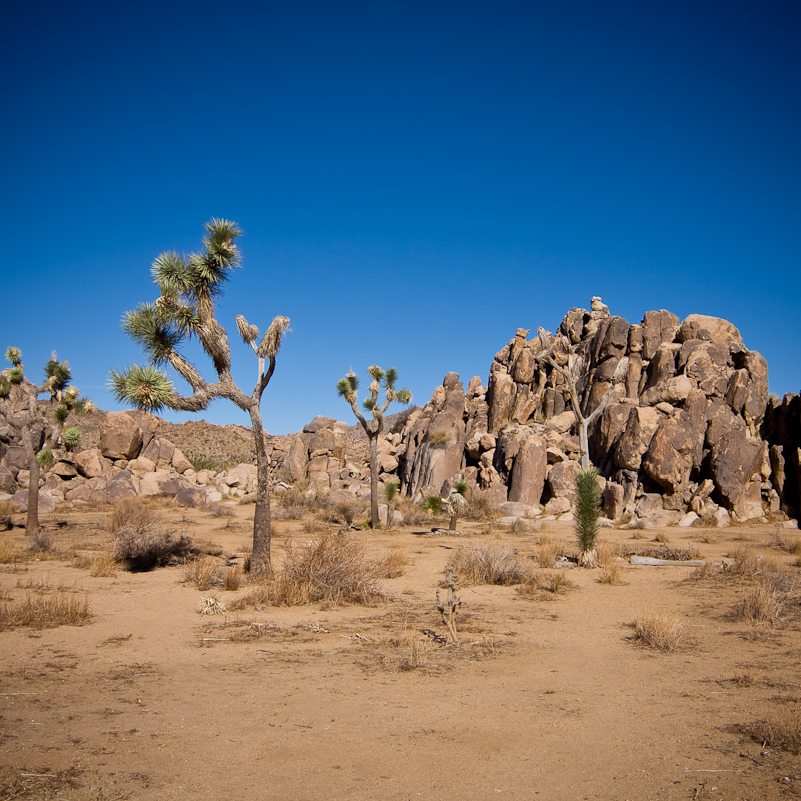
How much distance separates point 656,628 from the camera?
281 inches

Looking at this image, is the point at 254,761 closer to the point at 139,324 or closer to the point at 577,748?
the point at 577,748

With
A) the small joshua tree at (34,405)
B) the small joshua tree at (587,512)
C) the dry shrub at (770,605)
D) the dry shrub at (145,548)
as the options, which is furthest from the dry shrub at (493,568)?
the small joshua tree at (34,405)

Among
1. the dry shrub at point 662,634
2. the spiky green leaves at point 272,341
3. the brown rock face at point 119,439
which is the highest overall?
the spiky green leaves at point 272,341

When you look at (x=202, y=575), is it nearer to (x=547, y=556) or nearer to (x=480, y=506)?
(x=547, y=556)

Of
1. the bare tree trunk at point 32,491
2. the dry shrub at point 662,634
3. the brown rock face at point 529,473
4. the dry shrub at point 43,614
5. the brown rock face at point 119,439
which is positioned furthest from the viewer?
the brown rock face at point 119,439

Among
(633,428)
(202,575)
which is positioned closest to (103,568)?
(202,575)

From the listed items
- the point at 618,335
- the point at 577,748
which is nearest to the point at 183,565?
the point at 577,748

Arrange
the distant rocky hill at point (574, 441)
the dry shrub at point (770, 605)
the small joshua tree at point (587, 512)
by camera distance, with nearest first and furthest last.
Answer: the dry shrub at point (770, 605), the small joshua tree at point (587, 512), the distant rocky hill at point (574, 441)

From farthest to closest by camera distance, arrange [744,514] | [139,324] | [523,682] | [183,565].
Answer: [744,514], [183,565], [139,324], [523,682]

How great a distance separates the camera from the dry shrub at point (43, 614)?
7.46 metres

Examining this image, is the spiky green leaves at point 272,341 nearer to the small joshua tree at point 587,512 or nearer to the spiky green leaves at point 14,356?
the small joshua tree at point 587,512

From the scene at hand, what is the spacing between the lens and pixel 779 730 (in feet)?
14.3

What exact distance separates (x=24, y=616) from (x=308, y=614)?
3.54 meters

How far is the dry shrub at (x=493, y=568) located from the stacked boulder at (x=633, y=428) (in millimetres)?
13701
